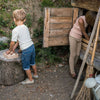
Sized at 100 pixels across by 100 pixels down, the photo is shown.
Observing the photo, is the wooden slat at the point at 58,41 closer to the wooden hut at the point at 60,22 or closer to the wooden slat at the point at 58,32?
the wooden hut at the point at 60,22

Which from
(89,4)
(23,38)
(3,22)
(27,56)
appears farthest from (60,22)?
(3,22)

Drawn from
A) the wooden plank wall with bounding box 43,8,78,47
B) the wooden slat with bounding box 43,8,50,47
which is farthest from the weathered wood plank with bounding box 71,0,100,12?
the wooden slat with bounding box 43,8,50,47

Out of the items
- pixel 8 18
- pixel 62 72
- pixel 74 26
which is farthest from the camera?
pixel 8 18

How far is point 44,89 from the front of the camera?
13.3 ft

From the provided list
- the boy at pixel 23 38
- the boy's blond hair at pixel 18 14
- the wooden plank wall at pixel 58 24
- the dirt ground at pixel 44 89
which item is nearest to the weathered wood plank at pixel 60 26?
the wooden plank wall at pixel 58 24

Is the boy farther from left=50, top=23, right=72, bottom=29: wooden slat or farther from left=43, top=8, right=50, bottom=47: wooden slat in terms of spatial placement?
left=50, top=23, right=72, bottom=29: wooden slat

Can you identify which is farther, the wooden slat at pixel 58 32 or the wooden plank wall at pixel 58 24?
the wooden slat at pixel 58 32

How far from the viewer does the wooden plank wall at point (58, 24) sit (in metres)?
4.10

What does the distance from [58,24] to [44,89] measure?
1.76 m

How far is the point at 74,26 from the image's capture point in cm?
419

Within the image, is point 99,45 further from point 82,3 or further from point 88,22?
point 82,3

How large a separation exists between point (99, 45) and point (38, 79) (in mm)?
1894

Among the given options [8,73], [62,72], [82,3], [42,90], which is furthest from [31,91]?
[82,3]

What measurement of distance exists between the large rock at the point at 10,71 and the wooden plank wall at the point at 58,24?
0.92m
